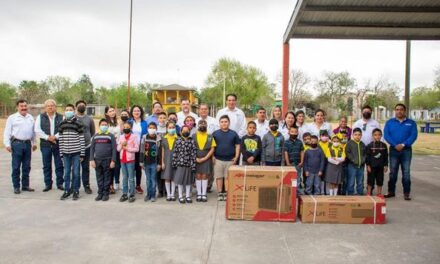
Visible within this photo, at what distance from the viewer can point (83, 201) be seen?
22.2 ft

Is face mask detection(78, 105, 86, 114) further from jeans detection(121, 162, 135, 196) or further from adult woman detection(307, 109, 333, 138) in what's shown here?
adult woman detection(307, 109, 333, 138)

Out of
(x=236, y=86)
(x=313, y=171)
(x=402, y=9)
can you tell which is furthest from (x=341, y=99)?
(x=313, y=171)

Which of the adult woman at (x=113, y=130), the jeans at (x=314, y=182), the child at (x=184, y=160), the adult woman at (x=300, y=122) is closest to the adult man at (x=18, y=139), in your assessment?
the adult woman at (x=113, y=130)

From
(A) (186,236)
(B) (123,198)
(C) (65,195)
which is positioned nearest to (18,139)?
(C) (65,195)

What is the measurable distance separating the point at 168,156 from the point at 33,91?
66661 millimetres

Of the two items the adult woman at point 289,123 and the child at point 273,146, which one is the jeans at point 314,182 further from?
the adult woman at point 289,123

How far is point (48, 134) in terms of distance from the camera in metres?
7.45

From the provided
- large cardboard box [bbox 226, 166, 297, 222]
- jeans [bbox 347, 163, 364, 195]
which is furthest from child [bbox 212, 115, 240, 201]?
jeans [bbox 347, 163, 364, 195]

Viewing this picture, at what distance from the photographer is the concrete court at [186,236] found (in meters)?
4.20

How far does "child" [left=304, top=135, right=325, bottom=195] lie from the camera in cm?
688

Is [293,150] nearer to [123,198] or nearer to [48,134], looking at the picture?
[123,198]

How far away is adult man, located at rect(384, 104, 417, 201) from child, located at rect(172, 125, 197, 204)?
3868 millimetres

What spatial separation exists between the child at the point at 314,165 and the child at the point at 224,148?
1.30 meters

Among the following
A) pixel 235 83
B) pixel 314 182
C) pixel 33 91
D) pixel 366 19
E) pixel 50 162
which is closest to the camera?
pixel 314 182
